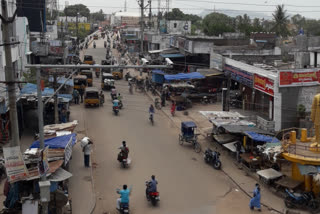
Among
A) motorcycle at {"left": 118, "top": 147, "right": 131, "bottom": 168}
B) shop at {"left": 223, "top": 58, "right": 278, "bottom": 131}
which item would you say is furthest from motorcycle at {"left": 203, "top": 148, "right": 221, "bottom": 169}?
shop at {"left": 223, "top": 58, "right": 278, "bottom": 131}

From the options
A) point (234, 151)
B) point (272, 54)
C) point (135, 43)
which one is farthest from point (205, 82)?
point (135, 43)

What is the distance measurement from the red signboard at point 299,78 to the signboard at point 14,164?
47.6 ft

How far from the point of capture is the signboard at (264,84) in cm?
2436

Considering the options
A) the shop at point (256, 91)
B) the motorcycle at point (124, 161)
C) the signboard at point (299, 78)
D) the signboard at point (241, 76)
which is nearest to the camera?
the motorcycle at point (124, 161)

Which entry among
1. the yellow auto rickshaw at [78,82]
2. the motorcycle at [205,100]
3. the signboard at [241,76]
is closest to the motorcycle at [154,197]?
the signboard at [241,76]

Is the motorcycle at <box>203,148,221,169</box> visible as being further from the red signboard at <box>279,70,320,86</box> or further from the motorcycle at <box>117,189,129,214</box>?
the motorcycle at <box>117,189,129,214</box>

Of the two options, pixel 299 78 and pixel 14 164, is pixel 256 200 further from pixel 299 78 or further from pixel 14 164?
pixel 299 78

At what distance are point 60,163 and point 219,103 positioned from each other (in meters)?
22.0

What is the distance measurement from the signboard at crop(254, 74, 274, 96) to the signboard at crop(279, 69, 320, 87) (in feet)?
3.22

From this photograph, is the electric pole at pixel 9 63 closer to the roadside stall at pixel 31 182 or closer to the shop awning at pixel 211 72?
the roadside stall at pixel 31 182

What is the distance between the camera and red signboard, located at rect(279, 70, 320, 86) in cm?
2324

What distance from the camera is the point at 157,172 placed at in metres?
19.9

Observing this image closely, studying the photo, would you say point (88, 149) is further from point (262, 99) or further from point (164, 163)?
point (262, 99)

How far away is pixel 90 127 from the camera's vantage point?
28453 mm
